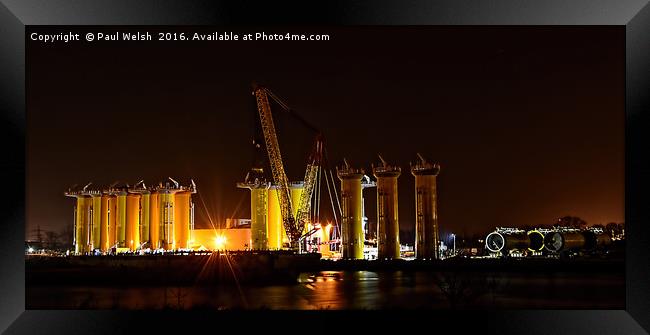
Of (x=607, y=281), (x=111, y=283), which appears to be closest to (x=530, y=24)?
(x=607, y=281)

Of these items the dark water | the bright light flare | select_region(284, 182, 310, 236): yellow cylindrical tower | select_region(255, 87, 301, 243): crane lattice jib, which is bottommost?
the dark water

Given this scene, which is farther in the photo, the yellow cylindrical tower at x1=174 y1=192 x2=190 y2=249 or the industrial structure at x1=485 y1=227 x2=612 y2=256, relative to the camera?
the yellow cylindrical tower at x1=174 y1=192 x2=190 y2=249

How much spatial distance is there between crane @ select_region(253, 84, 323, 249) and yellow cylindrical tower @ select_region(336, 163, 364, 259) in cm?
514

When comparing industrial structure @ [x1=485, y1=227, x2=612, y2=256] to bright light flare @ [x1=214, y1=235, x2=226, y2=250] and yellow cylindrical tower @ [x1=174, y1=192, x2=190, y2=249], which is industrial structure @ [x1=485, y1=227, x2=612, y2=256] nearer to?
bright light flare @ [x1=214, y1=235, x2=226, y2=250]

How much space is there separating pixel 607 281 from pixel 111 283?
30.0 metres

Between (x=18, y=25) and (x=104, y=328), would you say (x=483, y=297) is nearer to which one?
(x=104, y=328)

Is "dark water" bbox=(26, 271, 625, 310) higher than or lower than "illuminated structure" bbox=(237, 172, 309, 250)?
lower

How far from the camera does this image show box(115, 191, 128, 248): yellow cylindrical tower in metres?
63.4

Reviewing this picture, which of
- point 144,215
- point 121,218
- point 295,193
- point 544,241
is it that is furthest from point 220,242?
point 544,241

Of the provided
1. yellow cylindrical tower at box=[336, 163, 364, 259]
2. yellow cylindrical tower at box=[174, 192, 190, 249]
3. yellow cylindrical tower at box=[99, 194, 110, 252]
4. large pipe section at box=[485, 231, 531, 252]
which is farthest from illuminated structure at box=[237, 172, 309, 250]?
large pipe section at box=[485, 231, 531, 252]

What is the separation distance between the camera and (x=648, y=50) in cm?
1238

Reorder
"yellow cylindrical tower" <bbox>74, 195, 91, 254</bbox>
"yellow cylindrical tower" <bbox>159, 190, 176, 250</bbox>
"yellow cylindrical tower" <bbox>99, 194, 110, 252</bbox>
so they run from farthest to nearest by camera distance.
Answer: "yellow cylindrical tower" <bbox>74, 195, 91, 254</bbox> → "yellow cylindrical tower" <bbox>99, 194, 110, 252</bbox> → "yellow cylindrical tower" <bbox>159, 190, 176, 250</bbox>

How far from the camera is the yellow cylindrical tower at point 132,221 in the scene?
62.7 metres

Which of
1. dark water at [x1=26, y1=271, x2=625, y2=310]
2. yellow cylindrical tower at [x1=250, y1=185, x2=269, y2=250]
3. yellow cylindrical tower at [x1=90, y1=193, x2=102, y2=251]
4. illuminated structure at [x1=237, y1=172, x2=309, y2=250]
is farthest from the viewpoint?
yellow cylindrical tower at [x1=90, y1=193, x2=102, y2=251]
